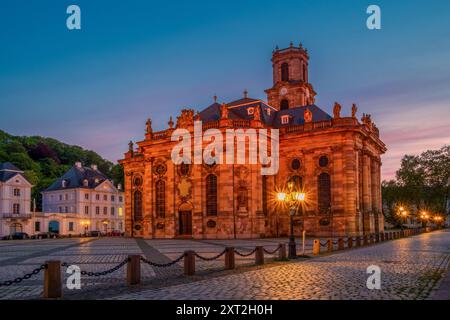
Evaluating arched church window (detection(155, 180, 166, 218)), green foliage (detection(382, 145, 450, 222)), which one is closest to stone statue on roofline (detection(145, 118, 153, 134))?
arched church window (detection(155, 180, 166, 218))

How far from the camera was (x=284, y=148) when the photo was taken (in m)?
53.9

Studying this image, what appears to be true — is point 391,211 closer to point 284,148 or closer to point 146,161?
point 284,148

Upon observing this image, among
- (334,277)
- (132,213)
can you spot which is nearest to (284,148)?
(132,213)

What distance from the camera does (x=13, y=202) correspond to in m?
75.5

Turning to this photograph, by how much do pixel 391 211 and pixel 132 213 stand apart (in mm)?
57565

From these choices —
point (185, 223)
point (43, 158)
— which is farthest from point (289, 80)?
point (43, 158)

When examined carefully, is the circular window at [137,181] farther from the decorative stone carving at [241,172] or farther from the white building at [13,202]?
the white building at [13,202]

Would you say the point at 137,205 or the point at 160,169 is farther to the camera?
the point at 137,205

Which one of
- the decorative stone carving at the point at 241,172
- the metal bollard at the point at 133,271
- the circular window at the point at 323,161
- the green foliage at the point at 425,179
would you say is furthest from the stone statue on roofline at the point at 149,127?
the green foliage at the point at 425,179

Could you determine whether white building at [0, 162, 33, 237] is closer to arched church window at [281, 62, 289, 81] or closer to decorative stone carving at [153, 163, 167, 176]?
decorative stone carving at [153, 163, 167, 176]

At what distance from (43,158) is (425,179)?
271 ft

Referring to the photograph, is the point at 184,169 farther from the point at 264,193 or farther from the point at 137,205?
the point at 137,205

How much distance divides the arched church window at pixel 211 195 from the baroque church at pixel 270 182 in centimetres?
11

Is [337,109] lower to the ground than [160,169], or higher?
higher
